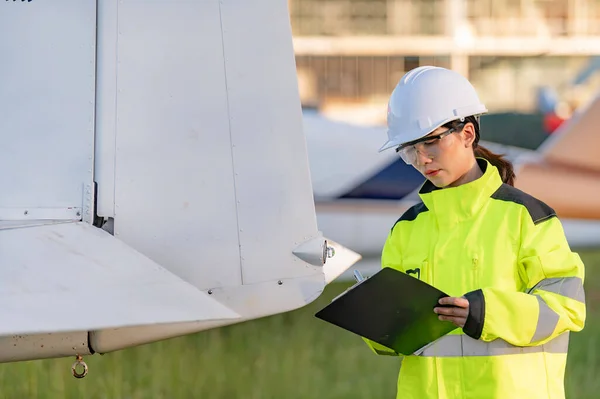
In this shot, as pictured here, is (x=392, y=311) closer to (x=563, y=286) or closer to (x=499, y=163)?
(x=563, y=286)

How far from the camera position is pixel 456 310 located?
187cm

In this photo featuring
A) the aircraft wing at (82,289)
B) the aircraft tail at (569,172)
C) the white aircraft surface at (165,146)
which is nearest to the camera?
the aircraft wing at (82,289)

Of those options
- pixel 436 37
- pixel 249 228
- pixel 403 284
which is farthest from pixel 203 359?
pixel 436 37

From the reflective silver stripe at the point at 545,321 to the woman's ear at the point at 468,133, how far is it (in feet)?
1.27

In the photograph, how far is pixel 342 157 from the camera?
28.5ft

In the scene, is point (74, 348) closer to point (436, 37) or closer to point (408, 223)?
point (408, 223)

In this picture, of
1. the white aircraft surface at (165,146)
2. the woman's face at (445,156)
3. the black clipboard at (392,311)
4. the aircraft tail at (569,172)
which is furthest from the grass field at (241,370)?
the aircraft tail at (569,172)

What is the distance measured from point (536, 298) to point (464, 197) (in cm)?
28

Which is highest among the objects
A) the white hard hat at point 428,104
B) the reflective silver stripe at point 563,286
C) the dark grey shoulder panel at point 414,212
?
the white hard hat at point 428,104

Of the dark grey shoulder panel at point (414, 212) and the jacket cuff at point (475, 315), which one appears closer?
the jacket cuff at point (475, 315)

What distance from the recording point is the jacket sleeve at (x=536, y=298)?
188 cm

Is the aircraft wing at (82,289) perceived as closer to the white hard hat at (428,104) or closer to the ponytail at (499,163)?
the white hard hat at (428,104)

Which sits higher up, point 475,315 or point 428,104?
point 428,104

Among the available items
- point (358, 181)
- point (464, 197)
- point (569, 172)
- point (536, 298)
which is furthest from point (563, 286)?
point (569, 172)
